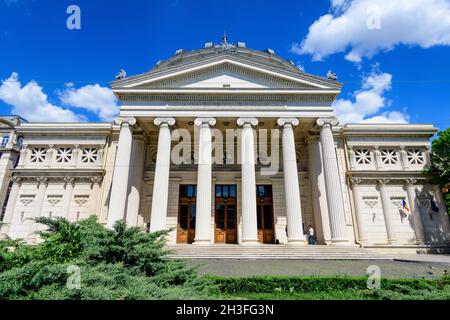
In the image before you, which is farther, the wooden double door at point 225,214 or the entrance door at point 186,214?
the wooden double door at point 225,214

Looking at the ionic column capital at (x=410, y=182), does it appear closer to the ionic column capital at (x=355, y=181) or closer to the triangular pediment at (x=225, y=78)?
the ionic column capital at (x=355, y=181)

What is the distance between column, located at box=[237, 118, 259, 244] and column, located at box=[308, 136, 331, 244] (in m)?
5.64

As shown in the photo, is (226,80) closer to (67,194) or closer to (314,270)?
(314,270)

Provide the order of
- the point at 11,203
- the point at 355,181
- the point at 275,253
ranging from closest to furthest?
the point at 275,253 < the point at 11,203 < the point at 355,181

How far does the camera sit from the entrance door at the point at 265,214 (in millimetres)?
20558

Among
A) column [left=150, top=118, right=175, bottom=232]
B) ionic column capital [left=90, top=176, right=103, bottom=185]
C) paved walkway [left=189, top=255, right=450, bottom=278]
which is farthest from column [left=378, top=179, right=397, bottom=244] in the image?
ionic column capital [left=90, top=176, right=103, bottom=185]

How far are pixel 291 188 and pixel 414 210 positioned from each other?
458 inches

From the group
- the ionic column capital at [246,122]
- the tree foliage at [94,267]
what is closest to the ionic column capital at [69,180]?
the ionic column capital at [246,122]

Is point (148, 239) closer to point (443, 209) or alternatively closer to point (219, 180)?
point (219, 180)

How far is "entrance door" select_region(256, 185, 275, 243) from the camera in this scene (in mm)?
20558

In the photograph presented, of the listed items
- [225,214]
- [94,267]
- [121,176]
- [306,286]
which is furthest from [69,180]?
[306,286]

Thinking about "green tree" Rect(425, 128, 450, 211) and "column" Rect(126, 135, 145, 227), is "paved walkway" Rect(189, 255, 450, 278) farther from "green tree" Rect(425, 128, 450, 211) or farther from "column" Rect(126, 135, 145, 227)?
"green tree" Rect(425, 128, 450, 211)

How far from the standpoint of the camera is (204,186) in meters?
16.6

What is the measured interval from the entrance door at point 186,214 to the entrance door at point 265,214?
5.33 meters
